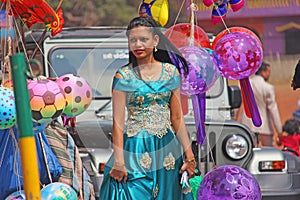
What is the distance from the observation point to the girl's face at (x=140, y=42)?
5.07m

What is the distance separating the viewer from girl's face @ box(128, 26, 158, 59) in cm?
507

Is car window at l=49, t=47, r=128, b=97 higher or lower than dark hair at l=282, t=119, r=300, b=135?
higher

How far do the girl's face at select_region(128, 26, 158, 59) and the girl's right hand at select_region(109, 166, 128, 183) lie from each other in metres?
0.69

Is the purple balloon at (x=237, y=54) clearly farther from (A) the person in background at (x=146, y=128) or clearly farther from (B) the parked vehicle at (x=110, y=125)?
(B) the parked vehicle at (x=110, y=125)

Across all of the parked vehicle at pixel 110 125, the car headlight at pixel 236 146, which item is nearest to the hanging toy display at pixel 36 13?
the parked vehicle at pixel 110 125

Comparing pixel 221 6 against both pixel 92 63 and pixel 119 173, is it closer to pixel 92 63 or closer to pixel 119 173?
pixel 119 173

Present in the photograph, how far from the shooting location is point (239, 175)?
5.33 meters

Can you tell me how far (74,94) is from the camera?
501 cm

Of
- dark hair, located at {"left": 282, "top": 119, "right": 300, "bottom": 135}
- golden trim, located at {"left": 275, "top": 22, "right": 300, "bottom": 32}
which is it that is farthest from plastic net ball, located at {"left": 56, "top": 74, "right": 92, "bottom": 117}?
golden trim, located at {"left": 275, "top": 22, "right": 300, "bottom": 32}

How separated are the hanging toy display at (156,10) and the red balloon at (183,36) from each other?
0.41 ft

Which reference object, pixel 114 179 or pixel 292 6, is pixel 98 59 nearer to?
pixel 114 179

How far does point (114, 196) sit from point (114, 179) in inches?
4.1

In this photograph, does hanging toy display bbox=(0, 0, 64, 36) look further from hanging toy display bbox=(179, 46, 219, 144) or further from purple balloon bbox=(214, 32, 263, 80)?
purple balloon bbox=(214, 32, 263, 80)

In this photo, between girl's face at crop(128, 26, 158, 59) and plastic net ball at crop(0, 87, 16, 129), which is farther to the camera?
girl's face at crop(128, 26, 158, 59)
